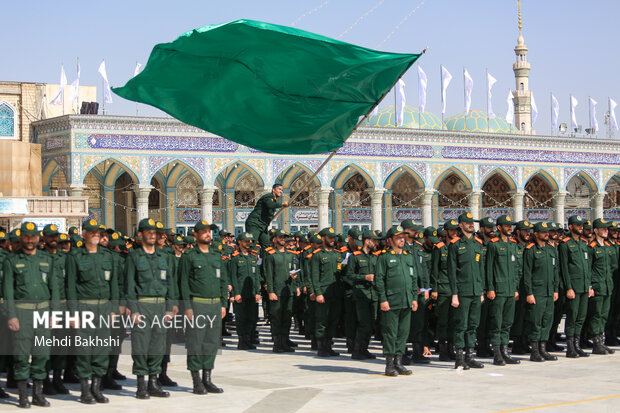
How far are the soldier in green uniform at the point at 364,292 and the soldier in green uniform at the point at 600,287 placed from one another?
8.55 feet

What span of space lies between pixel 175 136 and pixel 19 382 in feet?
76.1

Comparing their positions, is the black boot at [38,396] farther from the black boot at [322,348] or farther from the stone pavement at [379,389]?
the black boot at [322,348]

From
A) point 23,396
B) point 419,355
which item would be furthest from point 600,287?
point 23,396

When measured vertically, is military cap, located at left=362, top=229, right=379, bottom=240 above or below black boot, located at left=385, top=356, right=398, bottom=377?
above

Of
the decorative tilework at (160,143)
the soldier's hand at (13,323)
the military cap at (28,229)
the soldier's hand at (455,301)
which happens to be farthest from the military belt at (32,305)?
the decorative tilework at (160,143)

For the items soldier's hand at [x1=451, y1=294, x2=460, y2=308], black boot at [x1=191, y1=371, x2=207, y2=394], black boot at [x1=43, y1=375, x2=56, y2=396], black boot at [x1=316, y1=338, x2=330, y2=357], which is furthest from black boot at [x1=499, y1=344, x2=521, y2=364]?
black boot at [x1=43, y1=375, x2=56, y2=396]

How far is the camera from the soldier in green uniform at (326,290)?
11.0 meters

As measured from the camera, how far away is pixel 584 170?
3903cm

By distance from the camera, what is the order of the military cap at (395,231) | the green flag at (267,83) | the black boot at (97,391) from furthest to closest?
the military cap at (395,231), the green flag at (267,83), the black boot at (97,391)

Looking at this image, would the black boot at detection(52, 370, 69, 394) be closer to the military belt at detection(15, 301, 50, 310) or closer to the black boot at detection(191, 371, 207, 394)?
the military belt at detection(15, 301, 50, 310)

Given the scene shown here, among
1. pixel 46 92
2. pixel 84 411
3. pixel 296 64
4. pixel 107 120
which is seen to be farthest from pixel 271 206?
pixel 46 92

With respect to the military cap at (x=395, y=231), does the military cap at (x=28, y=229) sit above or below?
above

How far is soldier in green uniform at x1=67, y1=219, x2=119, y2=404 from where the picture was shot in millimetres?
7691

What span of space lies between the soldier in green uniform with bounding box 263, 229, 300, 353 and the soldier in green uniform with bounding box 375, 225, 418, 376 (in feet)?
9.24
